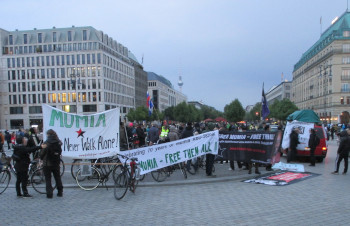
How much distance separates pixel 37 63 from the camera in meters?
74.5

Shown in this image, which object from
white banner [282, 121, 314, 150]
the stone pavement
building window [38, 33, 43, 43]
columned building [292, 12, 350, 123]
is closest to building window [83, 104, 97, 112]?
building window [38, 33, 43, 43]

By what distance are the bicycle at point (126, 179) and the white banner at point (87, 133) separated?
0.99m

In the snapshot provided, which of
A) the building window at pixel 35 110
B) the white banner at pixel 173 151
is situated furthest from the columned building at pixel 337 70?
the building window at pixel 35 110

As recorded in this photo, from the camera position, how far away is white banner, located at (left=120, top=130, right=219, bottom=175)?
370 inches

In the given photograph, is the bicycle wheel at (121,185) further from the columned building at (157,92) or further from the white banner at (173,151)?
the columned building at (157,92)

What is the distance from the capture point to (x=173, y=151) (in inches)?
399

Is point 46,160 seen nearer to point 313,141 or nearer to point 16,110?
point 313,141

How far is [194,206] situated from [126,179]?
217 centimetres

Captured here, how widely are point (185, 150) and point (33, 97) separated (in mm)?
75104

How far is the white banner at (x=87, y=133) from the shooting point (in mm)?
9023

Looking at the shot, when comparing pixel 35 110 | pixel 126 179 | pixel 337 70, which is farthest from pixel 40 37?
pixel 126 179

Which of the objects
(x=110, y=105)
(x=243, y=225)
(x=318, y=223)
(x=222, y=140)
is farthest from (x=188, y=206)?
(x=110, y=105)

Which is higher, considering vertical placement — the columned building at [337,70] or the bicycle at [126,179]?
the columned building at [337,70]

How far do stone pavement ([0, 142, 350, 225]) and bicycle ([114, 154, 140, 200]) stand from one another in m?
0.24
